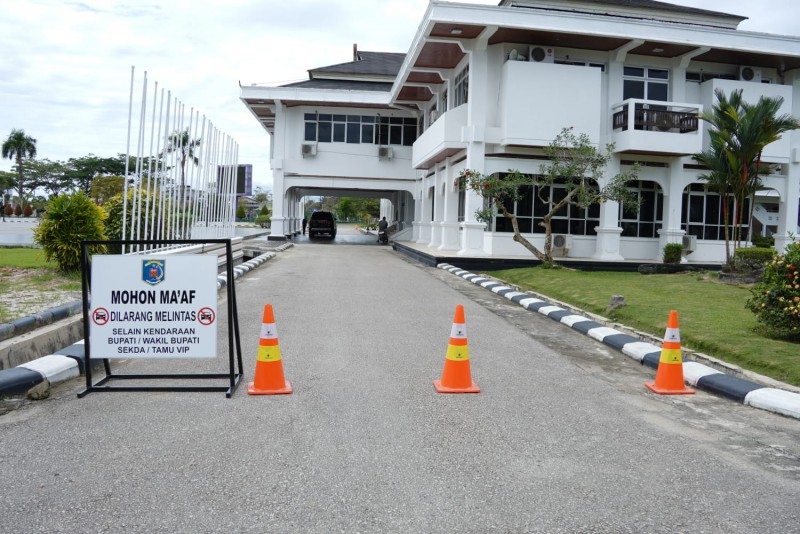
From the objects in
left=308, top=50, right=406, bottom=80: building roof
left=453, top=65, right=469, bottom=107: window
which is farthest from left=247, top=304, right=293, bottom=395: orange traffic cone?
left=308, top=50, right=406, bottom=80: building roof

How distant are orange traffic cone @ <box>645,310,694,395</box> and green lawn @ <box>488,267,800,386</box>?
3.75 feet

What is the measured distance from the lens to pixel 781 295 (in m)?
8.37

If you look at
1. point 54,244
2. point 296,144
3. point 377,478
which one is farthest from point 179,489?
point 296,144

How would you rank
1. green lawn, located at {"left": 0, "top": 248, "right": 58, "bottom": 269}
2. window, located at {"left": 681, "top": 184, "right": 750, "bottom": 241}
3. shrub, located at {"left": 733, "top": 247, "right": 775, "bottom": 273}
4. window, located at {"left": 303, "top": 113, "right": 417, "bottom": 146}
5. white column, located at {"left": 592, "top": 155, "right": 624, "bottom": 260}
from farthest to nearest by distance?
window, located at {"left": 303, "top": 113, "right": 417, "bottom": 146}, window, located at {"left": 681, "top": 184, "right": 750, "bottom": 241}, white column, located at {"left": 592, "top": 155, "right": 624, "bottom": 260}, shrub, located at {"left": 733, "top": 247, "right": 775, "bottom": 273}, green lawn, located at {"left": 0, "top": 248, "right": 58, "bottom": 269}

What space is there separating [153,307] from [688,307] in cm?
858

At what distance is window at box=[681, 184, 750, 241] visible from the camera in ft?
79.4

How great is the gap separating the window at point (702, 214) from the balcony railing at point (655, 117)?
117 inches

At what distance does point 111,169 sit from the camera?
76625 millimetres

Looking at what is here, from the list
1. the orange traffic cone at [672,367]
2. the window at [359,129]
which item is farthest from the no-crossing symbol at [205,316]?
the window at [359,129]

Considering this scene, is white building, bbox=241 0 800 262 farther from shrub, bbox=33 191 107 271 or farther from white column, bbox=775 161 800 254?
shrub, bbox=33 191 107 271

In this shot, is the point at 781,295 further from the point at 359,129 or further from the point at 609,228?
the point at 359,129

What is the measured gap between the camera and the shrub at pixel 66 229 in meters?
12.8

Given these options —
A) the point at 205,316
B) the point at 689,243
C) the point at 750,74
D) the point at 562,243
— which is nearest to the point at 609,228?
the point at 562,243

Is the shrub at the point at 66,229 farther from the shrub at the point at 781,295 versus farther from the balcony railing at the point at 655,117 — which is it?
the balcony railing at the point at 655,117
